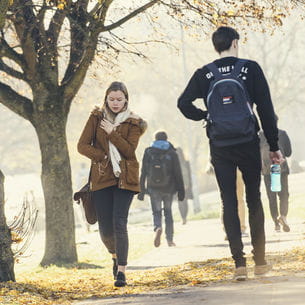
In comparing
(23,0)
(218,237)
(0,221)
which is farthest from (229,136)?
(218,237)

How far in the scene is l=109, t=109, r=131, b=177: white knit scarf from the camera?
765cm

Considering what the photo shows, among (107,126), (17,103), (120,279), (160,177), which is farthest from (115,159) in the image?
(160,177)

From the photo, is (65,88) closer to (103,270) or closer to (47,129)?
(47,129)

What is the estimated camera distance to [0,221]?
8.55 meters

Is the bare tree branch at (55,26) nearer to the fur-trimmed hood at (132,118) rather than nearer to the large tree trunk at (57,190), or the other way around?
the large tree trunk at (57,190)

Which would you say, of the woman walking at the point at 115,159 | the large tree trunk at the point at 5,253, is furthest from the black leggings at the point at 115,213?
the large tree trunk at the point at 5,253

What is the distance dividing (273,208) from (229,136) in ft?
24.2

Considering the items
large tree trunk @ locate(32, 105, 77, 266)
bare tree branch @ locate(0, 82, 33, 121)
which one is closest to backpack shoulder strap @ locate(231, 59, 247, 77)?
large tree trunk @ locate(32, 105, 77, 266)

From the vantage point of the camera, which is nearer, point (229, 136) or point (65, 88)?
point (229, 136)

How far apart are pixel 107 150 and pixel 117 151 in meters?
0.10

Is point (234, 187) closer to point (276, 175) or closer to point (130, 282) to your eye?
point (276, 175)

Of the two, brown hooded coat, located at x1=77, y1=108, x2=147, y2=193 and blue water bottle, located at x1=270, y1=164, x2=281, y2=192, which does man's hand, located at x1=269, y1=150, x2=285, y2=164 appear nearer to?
blue water bottle, located at x1=270, y1=164, x2=281, y2=192

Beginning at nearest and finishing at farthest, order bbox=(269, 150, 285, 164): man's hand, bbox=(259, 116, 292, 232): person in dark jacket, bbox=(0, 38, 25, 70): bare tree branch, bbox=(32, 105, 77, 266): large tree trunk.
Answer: bbox=(269, 150, 285, 164): man's hand
bbox=(0, 38, 25, 70): bare tree branch
bbox=(32, 105, 77, 266): large tree trunk
bbox=(259, 116, 292, 232): person in dark jacket

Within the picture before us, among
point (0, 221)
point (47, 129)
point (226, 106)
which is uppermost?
point (47, 129)
